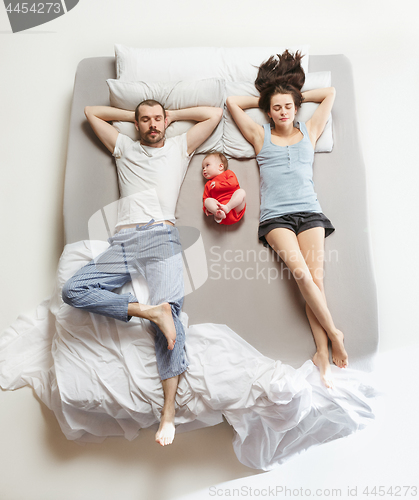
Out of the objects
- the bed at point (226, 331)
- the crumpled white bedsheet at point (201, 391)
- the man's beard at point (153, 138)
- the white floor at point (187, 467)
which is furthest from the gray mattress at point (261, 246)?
the white floor at point (187, 467)

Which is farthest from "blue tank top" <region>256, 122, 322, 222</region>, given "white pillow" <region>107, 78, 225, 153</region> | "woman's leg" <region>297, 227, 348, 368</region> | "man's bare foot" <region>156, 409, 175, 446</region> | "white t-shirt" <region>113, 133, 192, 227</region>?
"man's bare foot" <region>156, 409, 175, 446</region>

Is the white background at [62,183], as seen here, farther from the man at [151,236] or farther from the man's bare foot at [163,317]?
the man's bare foot at [163,317]

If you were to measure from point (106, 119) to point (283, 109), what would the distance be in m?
0.92

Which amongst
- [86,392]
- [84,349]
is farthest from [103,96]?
[86,392]

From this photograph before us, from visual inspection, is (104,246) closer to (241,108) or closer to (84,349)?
(84,349)

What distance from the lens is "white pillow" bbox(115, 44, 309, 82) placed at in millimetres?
1928

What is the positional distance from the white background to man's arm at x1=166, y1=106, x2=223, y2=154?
29.1 inches

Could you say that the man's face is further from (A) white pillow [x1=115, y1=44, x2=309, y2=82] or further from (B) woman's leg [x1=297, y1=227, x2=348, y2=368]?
(B) woman's leg [x1=297, y1=227, x2=348, y2=368]

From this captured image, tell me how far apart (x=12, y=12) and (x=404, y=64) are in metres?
2.58

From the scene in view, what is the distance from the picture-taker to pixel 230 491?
1540mm

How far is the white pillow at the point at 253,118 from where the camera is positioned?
1855mm

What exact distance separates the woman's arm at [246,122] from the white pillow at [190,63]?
0.54 ft

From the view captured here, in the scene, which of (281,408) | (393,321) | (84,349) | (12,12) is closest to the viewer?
(281,408)

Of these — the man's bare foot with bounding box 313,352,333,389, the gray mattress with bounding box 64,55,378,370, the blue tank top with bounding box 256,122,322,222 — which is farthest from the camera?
the blue tank top with bounding box 256,122,322,222
